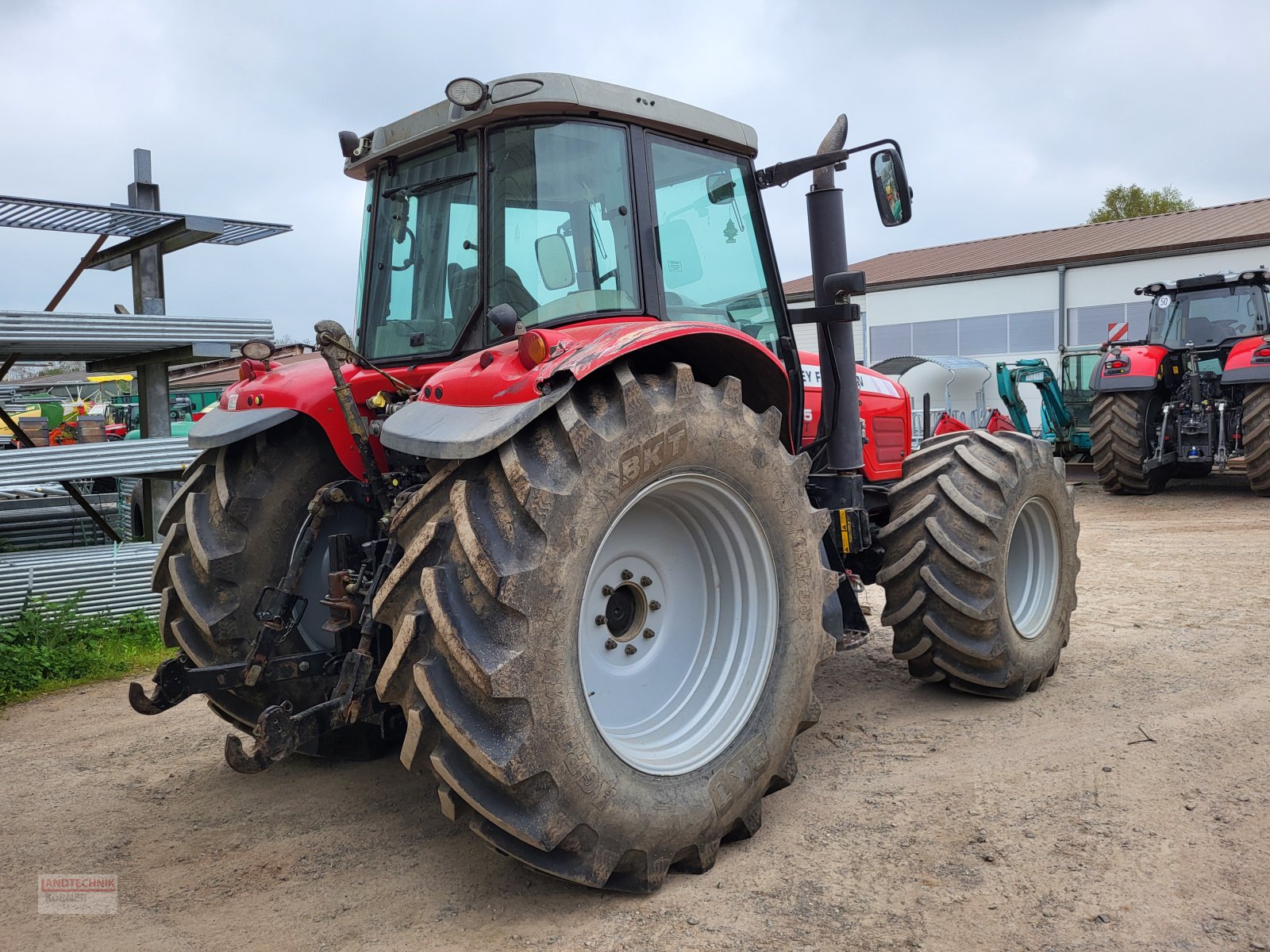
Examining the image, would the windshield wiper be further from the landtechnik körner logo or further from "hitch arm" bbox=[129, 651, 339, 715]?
the landtechnik körner logo

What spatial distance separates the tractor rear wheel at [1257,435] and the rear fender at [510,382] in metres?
9.16

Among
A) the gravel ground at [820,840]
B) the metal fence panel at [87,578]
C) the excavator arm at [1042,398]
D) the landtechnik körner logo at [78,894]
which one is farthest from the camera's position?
the excavator arm at [1042,398]

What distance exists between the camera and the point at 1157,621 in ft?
18.9

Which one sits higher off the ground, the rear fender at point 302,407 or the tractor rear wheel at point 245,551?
the rear fender at point 302,407

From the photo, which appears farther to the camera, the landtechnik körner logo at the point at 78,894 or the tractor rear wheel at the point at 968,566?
the tractor rear wheel at the point at 968,566

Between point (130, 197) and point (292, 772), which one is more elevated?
point (130, 197)

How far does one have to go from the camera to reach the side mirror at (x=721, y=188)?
385cm

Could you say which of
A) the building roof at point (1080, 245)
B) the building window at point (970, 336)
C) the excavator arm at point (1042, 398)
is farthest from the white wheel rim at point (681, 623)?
the building window at point (970, 336)

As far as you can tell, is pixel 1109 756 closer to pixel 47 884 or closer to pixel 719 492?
pixel 719 492

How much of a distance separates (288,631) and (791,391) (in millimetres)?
2136

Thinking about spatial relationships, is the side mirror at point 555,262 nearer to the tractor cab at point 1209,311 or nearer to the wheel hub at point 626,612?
the wheel hub at point 626,612

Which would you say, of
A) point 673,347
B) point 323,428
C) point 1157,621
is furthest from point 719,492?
point 1157,621

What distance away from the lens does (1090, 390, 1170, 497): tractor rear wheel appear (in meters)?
11.4

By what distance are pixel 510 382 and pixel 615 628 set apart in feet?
3.04
